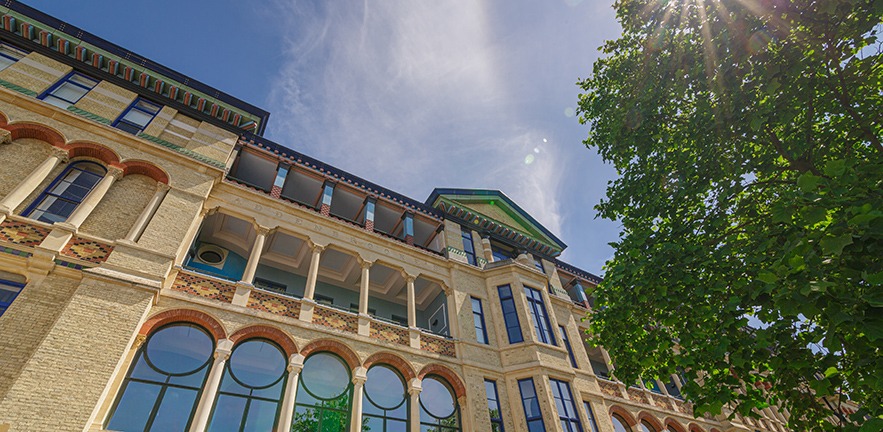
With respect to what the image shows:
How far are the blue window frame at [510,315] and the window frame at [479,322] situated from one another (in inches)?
35.6

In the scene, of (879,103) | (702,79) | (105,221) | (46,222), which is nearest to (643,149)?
(702,79)

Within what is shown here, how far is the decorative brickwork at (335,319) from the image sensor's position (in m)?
13.0

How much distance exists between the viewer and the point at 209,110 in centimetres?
1628

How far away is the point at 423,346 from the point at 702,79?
11495 mm

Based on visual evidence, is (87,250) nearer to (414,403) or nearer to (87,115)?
(87,115)

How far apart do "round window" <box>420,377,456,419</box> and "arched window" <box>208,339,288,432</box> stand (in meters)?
4.64

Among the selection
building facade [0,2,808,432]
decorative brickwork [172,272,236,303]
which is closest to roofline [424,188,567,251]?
building facade [0,2,808,432]

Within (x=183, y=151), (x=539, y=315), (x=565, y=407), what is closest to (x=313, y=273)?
(x=183, y=151)

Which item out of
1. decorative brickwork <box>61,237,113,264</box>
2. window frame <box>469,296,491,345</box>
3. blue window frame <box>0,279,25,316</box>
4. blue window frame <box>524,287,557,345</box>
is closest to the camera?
blue window frame <box>0,279,25,316</box>

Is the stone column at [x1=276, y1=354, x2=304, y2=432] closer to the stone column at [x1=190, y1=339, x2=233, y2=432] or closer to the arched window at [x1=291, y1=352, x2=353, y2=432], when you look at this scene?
the arched window at [x1=291, y1=352, x2=353, y2=432]

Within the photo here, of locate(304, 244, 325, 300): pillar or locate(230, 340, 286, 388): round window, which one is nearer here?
locate(230, 340, 286, 388): round window

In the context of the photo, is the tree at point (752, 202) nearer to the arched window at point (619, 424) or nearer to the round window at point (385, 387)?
the round window at point (385, 387)

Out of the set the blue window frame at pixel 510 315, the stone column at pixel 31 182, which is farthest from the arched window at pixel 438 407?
the stone column at pixel 31 182

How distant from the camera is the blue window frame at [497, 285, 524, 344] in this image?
53.8 feet
